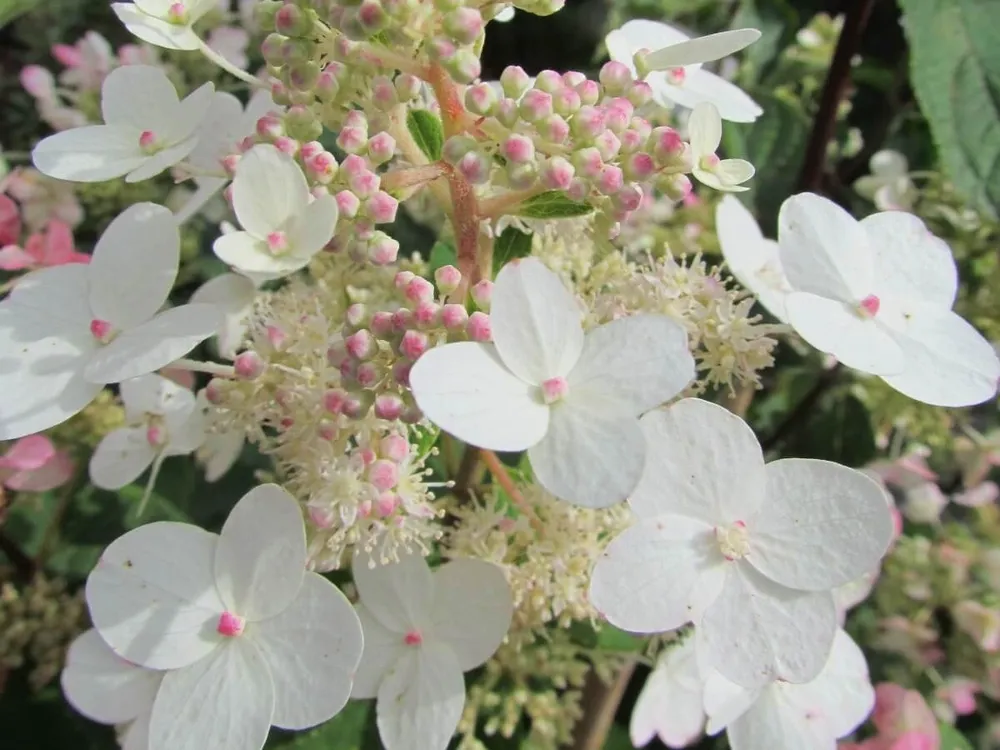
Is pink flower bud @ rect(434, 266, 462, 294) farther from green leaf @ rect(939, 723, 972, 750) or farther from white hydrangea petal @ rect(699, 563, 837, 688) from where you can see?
green leaf @ rect(939, 723, 972, 750)

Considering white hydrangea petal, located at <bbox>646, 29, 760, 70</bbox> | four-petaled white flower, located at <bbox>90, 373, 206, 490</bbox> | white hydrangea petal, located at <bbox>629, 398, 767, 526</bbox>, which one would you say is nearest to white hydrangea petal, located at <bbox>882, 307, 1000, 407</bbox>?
white hydrangea petal, located at <bbox>629, 398, 767, 526</bbox>

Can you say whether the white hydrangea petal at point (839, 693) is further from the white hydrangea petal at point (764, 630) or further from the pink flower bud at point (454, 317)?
the pink flower bud at point (454, 317)

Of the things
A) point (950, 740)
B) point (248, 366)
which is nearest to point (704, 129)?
point (248, 366)

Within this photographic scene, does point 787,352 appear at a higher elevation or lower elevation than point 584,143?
lower

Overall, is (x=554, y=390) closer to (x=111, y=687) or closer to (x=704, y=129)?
(x=704, y=129)

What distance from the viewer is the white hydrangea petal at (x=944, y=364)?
59 centimetres

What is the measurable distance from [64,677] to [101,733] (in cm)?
32

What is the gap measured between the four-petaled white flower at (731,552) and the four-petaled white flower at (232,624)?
180mm

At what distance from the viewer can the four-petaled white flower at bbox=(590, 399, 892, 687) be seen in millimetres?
536

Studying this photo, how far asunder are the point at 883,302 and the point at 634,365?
24 cm

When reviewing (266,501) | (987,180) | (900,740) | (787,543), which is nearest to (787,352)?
(987,180)

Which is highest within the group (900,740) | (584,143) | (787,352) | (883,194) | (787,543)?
(584,143)

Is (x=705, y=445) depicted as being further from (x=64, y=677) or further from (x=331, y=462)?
(x=64, y=677)

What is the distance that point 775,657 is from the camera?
0.54 m
